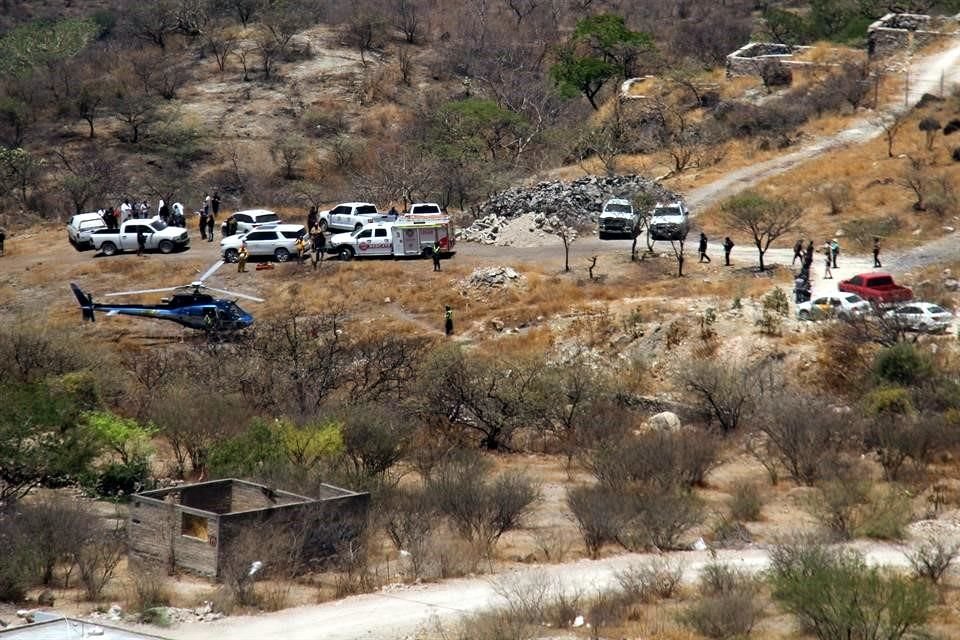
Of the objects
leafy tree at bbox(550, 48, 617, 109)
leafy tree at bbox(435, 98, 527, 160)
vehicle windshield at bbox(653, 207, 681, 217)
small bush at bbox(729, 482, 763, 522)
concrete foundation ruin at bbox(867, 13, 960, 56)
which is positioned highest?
concrete foundation ruin at bbox(867, 13, 960, 56)

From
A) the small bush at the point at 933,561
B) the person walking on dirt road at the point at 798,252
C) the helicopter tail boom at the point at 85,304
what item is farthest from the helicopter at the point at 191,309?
the small bush at the point at 933,561

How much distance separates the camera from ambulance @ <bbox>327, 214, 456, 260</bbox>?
171ft

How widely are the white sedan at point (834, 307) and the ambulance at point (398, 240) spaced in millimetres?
13008

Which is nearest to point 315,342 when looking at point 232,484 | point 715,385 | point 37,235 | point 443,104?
point 715,385

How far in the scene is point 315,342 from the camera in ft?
148

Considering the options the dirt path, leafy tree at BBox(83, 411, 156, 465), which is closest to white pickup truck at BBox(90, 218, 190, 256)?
leafy tree at BBox(83, 411, 156, 465)

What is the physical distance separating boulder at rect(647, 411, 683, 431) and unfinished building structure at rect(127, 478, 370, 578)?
10.8 m

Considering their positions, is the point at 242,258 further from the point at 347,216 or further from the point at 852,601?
the point at 852,601

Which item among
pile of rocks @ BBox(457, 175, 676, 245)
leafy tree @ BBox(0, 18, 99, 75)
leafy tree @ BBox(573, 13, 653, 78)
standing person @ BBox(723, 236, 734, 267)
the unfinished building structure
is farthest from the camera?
leafy tree @ BBox(0, 18, 99, 75)

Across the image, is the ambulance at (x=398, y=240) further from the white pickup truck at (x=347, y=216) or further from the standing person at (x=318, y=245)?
the white pickup truck at (x=347, y=216)

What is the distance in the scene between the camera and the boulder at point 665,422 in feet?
126

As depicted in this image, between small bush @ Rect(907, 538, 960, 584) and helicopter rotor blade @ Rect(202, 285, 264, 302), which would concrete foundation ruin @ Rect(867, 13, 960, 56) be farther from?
small bush @ Rect(907, 538, 960, 584)

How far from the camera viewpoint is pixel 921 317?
135ft

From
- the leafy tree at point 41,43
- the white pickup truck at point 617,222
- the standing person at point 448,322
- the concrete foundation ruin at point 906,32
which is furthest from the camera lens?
the leafy tree at point 41,43
